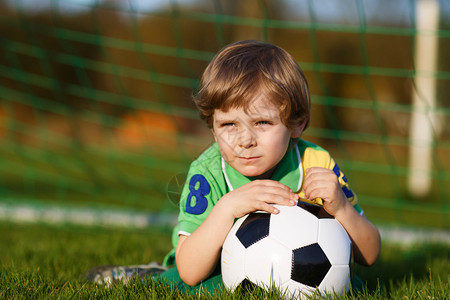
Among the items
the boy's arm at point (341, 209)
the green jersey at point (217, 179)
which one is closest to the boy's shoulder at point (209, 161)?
the green jersey at point (217, 179)

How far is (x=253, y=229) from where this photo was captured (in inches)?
64.1

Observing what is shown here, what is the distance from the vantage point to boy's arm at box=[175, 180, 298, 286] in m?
1.66

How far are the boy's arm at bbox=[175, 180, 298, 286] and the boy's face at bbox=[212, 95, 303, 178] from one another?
81 mm

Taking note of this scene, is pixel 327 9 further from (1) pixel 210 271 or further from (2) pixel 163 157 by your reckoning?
(2) pixel 163 157

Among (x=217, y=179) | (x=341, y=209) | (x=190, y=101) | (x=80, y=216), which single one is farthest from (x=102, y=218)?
(x=341, y=209)

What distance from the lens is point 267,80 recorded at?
172 centimetres

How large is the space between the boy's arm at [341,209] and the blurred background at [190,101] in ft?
1.85

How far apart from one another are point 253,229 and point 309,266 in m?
0.20

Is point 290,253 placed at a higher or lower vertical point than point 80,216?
higher

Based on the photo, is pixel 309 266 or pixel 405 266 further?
pixel 405 266

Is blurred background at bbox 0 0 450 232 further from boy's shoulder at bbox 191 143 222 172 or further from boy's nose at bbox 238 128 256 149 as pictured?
boy's nose at bbox 238 128 256 149

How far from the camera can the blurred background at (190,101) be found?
385 centimetres

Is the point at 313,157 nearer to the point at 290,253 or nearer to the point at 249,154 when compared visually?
the point at 249,154

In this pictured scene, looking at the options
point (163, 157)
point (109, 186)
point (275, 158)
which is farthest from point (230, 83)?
point (163, 157)
